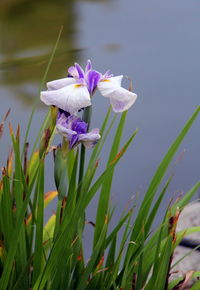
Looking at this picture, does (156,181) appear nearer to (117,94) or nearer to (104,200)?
(104,200)

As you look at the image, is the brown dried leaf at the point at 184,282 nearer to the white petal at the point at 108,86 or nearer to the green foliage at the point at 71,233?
the green foliage at the point at 71,233

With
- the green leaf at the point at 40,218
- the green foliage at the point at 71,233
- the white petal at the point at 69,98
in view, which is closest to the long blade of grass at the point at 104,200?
the green foliage at the point at 71,233

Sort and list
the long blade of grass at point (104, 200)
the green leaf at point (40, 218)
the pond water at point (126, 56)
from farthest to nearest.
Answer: the pond water at point (126, 56) < the long blade of grass at point (104, 200) < the green leaf at point (40, 218)

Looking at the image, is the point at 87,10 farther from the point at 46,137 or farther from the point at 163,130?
the point at 46,137

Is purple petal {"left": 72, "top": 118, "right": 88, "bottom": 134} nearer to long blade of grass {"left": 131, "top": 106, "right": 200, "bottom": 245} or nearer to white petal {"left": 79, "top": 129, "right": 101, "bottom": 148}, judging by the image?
white petal {"left": 79, "top": 129, "right": 101, "bottom": 148}

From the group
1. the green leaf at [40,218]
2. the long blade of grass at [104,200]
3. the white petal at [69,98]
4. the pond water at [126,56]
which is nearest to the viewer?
the white petal at [69,98]

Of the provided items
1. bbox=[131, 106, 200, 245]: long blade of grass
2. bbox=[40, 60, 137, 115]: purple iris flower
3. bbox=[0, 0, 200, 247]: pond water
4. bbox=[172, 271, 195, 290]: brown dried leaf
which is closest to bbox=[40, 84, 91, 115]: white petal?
bbox=[40, 60, 137, 115]: purple iris flower
